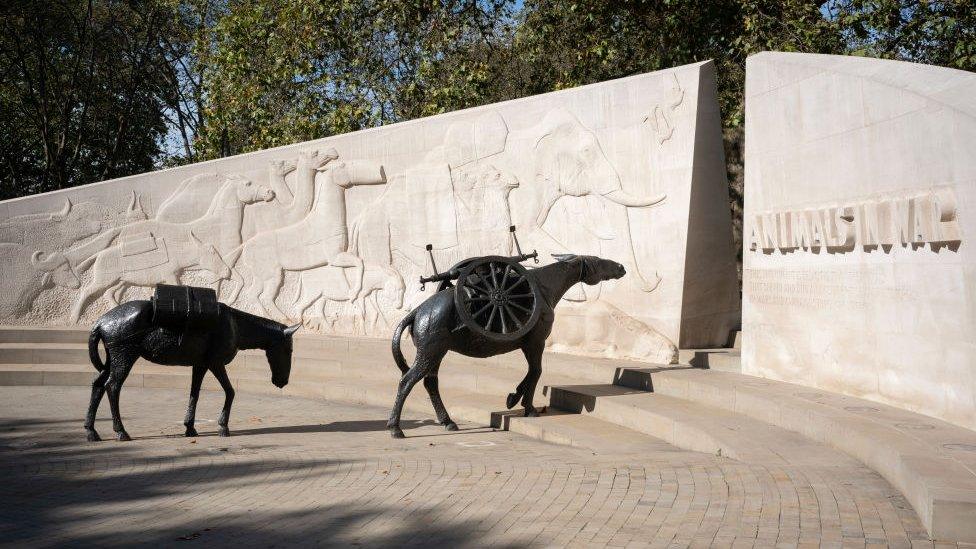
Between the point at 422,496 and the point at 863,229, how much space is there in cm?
459

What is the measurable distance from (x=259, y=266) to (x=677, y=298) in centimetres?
736

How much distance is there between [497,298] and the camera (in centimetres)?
912

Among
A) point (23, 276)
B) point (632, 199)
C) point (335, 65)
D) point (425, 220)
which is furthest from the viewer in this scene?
point (335, 65)

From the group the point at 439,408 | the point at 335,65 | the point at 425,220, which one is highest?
the point at 335,65

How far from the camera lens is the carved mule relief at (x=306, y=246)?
1459 centimetres

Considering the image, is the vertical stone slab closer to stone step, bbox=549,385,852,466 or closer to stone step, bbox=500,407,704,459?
stone step, bbox=549,385,852,466

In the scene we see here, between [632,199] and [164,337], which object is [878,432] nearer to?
[632,199]

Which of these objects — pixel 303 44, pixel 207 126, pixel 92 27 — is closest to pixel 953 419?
pixel 303 44

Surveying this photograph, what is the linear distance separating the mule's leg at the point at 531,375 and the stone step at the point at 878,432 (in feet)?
4.51

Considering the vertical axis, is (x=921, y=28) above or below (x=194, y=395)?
above

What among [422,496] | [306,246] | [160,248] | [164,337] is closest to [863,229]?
[422,496]

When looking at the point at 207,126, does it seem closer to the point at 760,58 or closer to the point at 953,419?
the point at 760,58

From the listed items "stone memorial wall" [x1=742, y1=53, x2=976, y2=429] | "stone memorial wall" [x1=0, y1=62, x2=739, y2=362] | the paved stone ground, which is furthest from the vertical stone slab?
the paved stone ground

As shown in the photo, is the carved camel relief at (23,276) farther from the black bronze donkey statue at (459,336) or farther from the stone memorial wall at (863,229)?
the stone memorial wall at (863,229)
